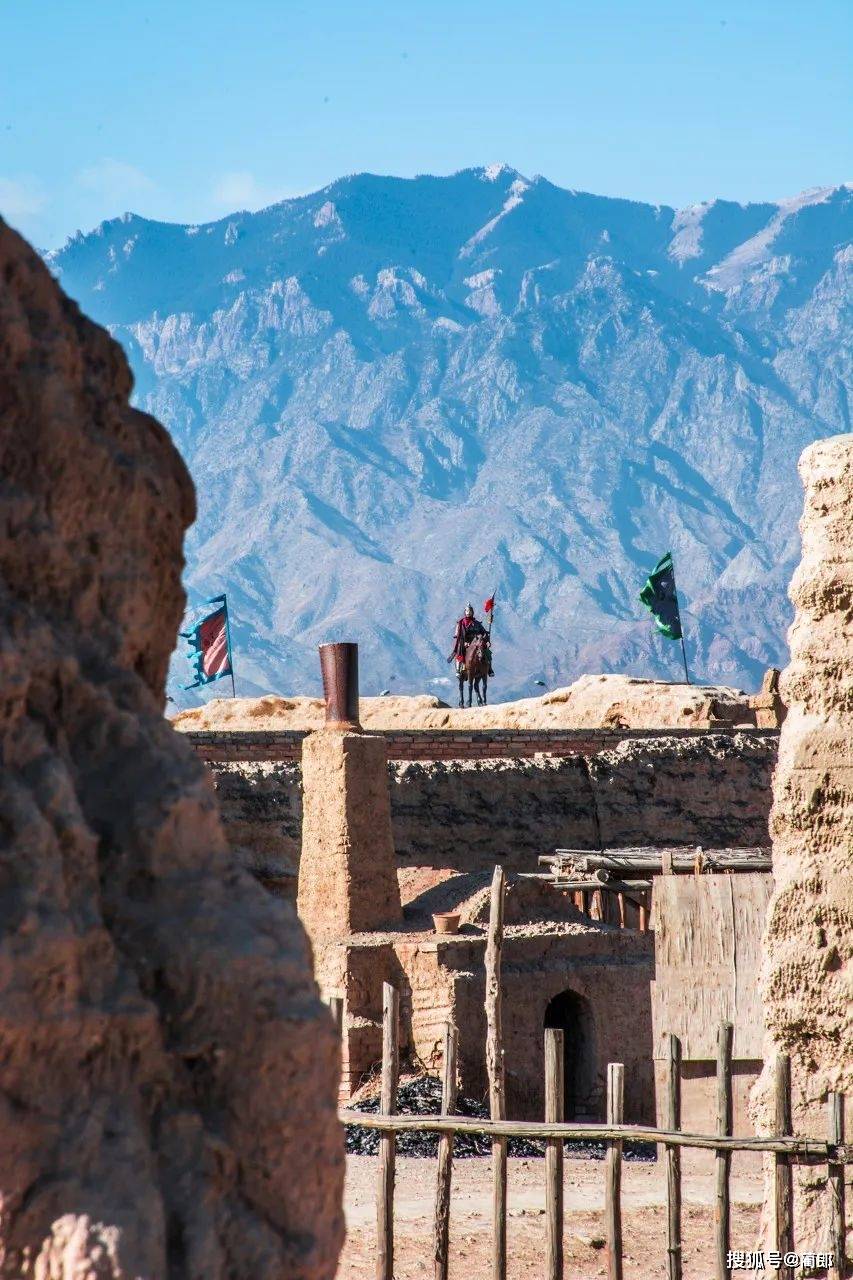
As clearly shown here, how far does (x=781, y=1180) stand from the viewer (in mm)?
6293

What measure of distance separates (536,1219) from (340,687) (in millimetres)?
6383

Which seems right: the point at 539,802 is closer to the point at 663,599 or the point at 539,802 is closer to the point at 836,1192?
the point at 836,1192

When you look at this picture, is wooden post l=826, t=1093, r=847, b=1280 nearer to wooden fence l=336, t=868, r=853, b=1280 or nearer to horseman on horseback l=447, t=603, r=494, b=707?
wooden fence l=336, t=868, r=853, b=1280

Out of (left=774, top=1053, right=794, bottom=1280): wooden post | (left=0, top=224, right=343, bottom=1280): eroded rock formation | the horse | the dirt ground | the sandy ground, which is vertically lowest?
the dirt ground

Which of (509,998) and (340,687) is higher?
(340,687)

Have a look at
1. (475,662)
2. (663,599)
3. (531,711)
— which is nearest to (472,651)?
(475,662)

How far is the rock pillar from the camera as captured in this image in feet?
49.3

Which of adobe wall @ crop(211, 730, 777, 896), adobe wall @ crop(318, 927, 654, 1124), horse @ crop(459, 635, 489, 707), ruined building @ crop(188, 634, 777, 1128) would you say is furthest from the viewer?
horse @ crop(459, 635, 489, 707)

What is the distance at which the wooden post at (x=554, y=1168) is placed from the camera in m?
6.68

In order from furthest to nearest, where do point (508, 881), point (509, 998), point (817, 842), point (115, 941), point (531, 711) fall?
point (531, 711) < point (508, 881) < point (509, 998) < point (817, 842) < point (115, 941)

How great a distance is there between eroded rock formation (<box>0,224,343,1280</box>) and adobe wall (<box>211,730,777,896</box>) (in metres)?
14.1

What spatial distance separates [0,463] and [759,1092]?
428 centimetres

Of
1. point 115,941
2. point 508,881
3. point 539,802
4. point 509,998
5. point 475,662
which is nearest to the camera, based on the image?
point 115,941

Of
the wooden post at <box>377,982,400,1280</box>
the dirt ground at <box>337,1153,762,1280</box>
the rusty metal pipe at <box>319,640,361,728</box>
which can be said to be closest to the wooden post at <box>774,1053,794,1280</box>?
the wooden post at <box>377,982,400,1280</box>
